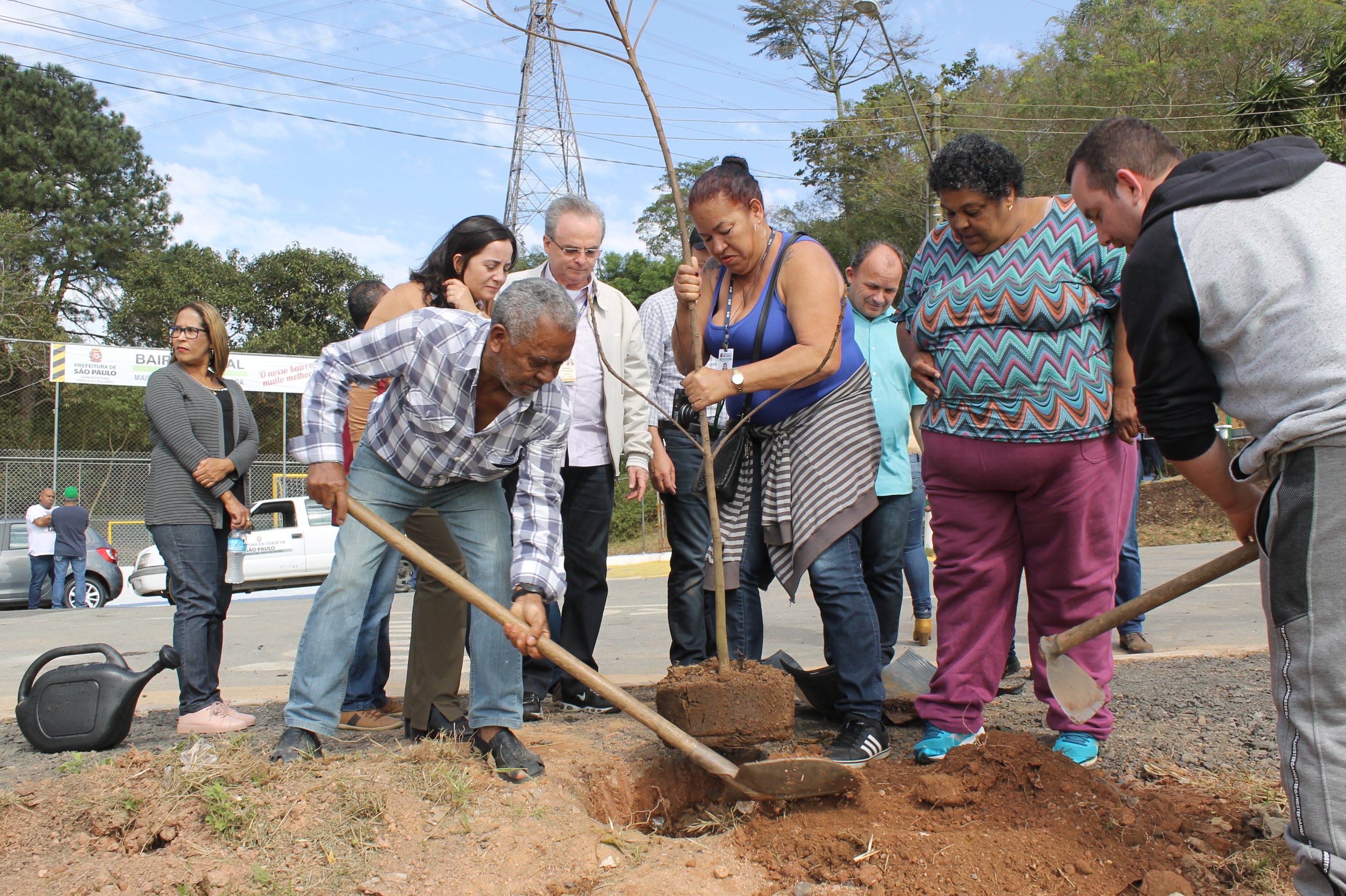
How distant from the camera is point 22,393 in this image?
26312 millimetres

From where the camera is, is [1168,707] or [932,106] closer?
[1168,707]

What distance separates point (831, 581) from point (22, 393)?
98.7 ft

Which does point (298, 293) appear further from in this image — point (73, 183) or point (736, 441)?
point (736, 441)

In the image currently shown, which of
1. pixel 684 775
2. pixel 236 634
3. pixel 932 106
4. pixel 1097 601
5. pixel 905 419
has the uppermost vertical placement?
pixel 932 106

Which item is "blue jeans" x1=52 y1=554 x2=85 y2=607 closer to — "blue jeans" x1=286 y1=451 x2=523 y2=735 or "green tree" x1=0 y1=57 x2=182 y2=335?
"blue jeans" x1=286 y1=451 x2=523 y2=735

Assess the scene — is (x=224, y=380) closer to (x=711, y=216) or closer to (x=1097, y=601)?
(x=711, y=216)

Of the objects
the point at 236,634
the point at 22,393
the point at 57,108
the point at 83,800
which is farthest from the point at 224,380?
the point at 57,108

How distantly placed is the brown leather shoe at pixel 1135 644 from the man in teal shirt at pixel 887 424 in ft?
3.93

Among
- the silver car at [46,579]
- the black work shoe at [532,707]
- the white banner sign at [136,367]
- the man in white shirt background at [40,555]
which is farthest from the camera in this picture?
the white banner sign at [136,367]

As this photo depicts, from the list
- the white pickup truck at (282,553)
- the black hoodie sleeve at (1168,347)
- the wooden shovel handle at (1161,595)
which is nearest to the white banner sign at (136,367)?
the white pickup truck at (282,553)

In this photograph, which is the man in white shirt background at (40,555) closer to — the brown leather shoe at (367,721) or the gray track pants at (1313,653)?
the brown leather shoe at (367,721)

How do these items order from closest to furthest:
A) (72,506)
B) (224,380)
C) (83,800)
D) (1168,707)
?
(83,800) < (1168,707) < (224,380) < (72,506)

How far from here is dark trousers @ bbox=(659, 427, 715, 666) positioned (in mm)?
3928

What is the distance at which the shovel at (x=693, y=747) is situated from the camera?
99.1 inches
